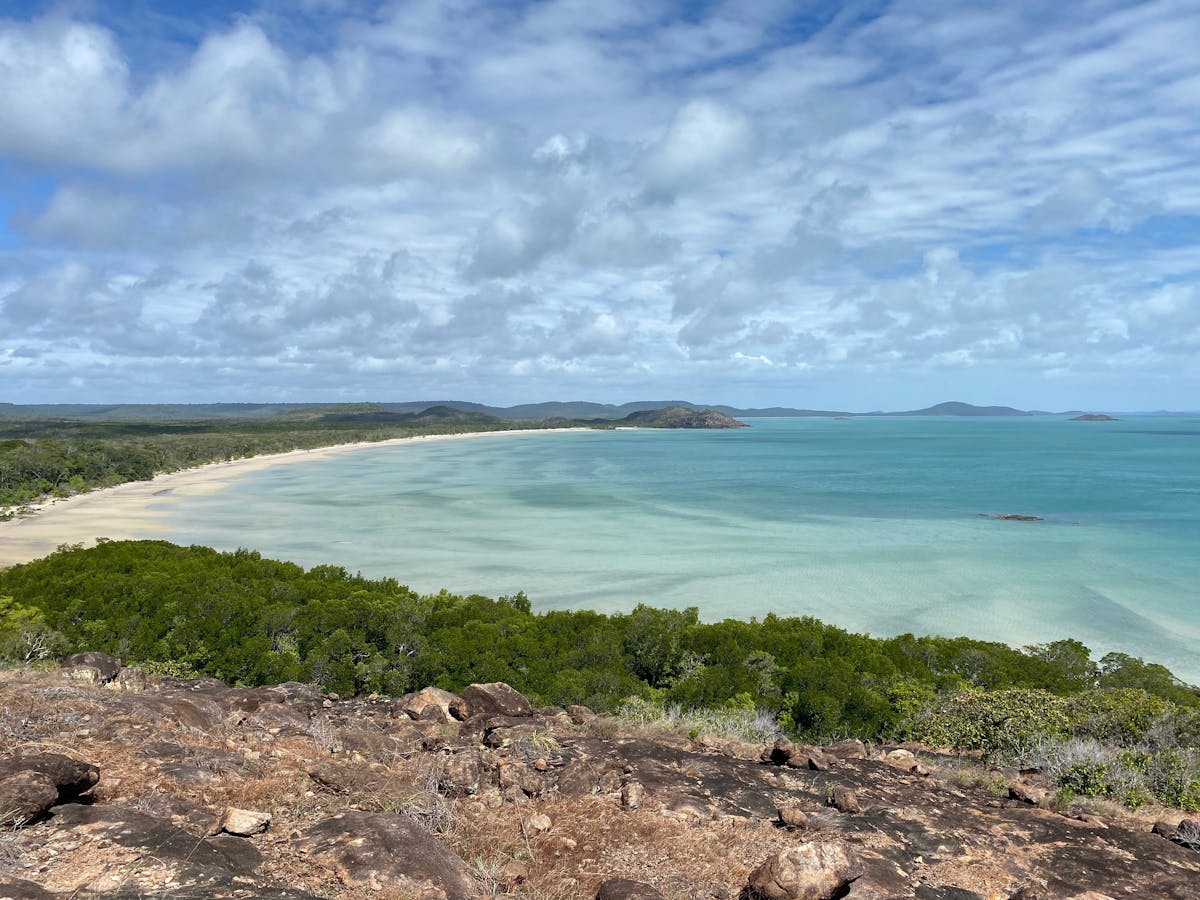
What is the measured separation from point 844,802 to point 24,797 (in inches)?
334

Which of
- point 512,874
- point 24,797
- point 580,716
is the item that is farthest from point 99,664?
point 512,874

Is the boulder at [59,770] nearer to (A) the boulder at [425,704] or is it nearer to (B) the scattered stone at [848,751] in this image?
(A) the boulder at [425,704]

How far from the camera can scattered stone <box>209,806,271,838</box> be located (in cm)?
633

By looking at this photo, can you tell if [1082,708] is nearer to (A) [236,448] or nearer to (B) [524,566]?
(B) [524,566]

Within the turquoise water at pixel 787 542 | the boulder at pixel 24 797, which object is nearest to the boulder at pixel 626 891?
the boulder at pixel 24 797

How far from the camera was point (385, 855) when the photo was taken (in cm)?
619

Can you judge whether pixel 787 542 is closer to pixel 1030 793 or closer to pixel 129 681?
pixel 1030 793

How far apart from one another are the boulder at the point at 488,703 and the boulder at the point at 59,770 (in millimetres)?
5842

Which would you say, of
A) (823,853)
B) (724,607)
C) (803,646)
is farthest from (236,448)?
(823,853)

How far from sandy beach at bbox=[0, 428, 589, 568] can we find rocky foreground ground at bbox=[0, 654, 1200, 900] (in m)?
35.1

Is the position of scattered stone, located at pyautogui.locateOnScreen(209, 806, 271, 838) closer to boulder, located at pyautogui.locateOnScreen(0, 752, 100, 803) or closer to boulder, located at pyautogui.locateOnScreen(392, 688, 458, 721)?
boulder, located at pyautogui.locateOnScreen(0, 752, 100, 803)

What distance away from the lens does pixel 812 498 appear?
221ft

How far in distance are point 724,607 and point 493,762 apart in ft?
73.5

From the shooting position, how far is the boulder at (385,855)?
19.5 feet
